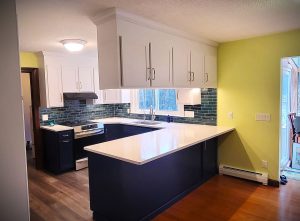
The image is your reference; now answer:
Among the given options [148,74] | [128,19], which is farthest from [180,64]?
[128,19]

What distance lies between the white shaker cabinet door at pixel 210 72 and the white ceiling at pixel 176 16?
539 mm

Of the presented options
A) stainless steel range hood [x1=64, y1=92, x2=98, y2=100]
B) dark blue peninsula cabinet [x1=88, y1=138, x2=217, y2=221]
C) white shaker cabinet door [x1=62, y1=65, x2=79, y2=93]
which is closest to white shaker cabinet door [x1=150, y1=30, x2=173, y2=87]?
dark blue peninsula cabinet [x1=88, y1=138, x2=217, y2=221]

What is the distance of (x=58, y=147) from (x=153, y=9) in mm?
3148

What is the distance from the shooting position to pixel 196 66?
3.44 meters

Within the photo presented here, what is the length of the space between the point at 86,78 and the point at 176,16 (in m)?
3.09

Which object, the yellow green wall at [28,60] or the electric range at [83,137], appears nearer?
the yellow green wall at [28,60]

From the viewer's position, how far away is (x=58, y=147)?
13.7 feet

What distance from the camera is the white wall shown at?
133 cm

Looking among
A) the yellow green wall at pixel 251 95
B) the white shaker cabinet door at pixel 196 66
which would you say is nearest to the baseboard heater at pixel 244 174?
the yellow green wall at pixel 251 95

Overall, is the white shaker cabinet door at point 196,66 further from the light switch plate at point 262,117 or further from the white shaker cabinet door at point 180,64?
the light switch plate at point 262,117

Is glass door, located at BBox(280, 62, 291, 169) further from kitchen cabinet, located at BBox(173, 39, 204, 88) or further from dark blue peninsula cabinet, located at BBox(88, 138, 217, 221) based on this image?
dark blue peninsula cabinet, located at BBox(88, 138, 217, 221)

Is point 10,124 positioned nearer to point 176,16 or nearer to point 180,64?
point 176,16

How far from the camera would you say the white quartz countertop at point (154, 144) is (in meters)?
2.27

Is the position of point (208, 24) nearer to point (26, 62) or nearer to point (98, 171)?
point (98, 171)
